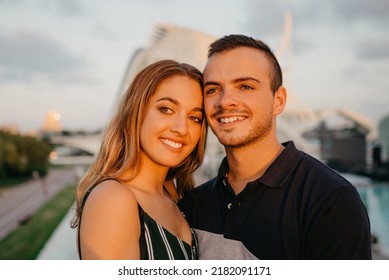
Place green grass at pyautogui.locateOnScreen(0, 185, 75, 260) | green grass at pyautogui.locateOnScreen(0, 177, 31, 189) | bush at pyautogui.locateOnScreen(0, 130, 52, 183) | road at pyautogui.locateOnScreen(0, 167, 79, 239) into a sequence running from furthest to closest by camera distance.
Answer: bush at pyautogui.locateOnScreen(0, 130, 52, 183) < green grass at pyautogui.locateOnScreen(0, 177, 31, 189) < road at pyautogui.locateOnScreen(0, 167, 79, 239) < green grass at pyautogui.locateOnScreen(0, 185, 75, 260)

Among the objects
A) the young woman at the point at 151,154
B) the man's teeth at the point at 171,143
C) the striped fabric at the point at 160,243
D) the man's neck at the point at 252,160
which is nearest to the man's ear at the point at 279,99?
the man's neck at the point at 252,160

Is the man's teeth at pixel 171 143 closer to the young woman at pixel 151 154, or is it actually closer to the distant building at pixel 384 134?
the young woman at pixel 151 154

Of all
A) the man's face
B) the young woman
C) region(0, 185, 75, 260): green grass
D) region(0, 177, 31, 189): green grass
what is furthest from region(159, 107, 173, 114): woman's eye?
region(0, 177, 31, 189): green grass

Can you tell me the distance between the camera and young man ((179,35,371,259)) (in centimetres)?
114

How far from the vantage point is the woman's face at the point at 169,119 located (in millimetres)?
1411

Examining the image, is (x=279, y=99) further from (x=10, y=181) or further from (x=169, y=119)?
(x=10, y=181)

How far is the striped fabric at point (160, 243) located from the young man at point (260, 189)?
12cm

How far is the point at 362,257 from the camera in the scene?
1149mm

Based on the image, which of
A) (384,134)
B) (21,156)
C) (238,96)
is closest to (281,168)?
(238,96)

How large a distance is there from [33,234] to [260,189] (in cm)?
695

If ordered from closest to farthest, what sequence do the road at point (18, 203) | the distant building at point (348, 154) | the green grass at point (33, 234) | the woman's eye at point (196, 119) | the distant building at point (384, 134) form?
the woman's eye at point (196, 119) < the green grass at point (33, 234) < the road at point (18, 203) < the distant building at point (348, 154) < the distant building at point (384, 134)

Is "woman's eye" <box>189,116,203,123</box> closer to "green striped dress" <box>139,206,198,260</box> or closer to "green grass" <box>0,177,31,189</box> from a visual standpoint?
"green striped dress" <box>139,206,198,260</box>
